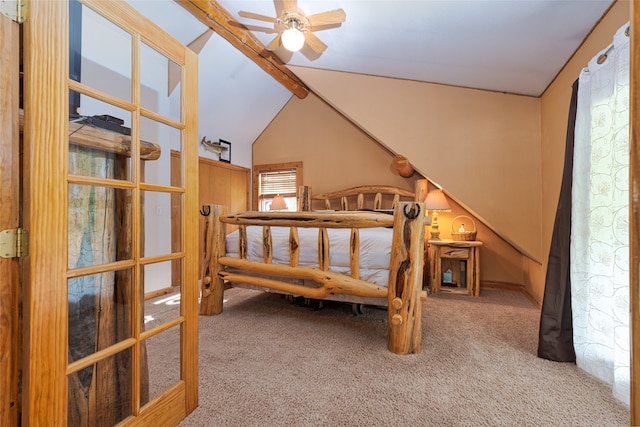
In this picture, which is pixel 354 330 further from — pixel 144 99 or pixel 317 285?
pixel 144 99

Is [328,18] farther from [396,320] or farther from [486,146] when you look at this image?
[396,320]

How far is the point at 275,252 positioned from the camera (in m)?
2.55

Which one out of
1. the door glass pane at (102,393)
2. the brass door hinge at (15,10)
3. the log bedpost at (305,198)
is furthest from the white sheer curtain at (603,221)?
the log bedpost at (305,198)

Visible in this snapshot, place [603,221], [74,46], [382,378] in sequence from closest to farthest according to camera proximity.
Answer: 1. [74,46]
2. [603,221]
3. [382,378]

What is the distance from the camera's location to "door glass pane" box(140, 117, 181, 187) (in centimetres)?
119

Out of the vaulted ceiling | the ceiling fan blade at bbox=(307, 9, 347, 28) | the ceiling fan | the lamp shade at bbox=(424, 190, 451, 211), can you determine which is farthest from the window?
the ceiling fan blade at bbox=(307, 9, 347, 28)

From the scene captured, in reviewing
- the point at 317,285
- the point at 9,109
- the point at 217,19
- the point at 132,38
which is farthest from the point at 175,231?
the point at 217,19

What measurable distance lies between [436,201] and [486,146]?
2.62 ft

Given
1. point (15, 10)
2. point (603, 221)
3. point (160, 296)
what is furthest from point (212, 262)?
point (603, 221)

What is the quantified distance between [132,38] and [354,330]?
2253 mm

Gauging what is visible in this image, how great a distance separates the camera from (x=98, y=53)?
1.04 meters

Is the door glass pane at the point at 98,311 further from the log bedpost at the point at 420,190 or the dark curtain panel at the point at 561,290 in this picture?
the log bedpost at the point at 420,190

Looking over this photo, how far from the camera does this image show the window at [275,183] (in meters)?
4.88

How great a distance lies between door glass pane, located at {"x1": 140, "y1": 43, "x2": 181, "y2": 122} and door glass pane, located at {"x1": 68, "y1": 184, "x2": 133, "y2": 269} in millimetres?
395
